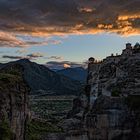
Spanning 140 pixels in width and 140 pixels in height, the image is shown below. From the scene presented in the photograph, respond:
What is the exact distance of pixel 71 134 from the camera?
118 m

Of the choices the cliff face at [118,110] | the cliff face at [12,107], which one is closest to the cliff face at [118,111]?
the cliff face at [118,110]

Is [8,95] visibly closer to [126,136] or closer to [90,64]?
[126,136]

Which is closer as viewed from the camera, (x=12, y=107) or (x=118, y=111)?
(x=12, y=107)

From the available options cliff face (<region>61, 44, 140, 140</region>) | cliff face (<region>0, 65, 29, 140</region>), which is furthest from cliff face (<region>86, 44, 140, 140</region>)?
cliff face (<region>0, 65, 29, 140</region>)

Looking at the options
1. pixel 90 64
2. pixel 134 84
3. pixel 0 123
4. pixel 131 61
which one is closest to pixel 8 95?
pixel 0 123

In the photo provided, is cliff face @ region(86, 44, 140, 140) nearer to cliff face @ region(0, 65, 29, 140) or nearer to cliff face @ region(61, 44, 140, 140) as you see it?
cliff face @ region(61, 44, 140, 140)

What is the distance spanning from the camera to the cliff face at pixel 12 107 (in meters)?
72.2

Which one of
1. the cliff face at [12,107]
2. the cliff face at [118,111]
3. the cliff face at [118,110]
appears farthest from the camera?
the cliff face at [118,110]

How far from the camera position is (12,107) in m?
79.8

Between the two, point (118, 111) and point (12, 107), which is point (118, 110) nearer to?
point (118, 111)

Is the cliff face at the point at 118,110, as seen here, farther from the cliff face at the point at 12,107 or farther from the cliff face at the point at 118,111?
the cliff face at the point at 12,107

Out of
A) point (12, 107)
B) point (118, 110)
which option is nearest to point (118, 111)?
point (118, 110)

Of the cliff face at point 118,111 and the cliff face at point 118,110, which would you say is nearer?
the cliff face at point 118,111

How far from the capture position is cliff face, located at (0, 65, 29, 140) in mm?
72250
